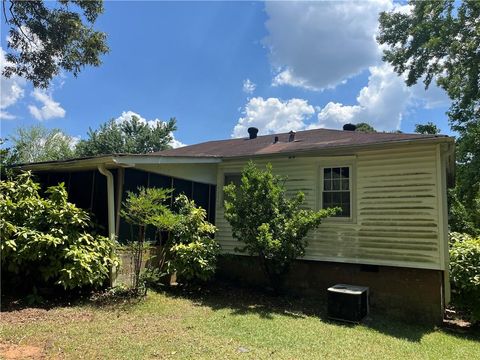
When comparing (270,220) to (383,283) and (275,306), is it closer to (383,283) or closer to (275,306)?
(275,306)

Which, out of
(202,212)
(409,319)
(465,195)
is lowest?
(409,319)

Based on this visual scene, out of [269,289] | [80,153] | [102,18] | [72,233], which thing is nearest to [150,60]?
[102,18]

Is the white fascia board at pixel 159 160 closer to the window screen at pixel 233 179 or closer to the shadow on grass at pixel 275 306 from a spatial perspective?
the window screen at pixel 233 179

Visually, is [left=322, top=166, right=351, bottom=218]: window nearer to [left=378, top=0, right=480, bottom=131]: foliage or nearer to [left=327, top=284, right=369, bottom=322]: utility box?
[left=327, top=284, right=369, bottom=322]: utility box

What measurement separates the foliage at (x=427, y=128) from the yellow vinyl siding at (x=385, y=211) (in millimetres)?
15805

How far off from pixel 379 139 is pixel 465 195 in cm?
1174

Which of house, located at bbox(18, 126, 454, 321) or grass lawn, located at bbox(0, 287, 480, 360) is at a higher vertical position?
house, located at bbox(18, 126, 454, 321)

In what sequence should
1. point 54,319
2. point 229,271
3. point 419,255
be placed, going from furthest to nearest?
point 229,271
point 419,255
point 54,319

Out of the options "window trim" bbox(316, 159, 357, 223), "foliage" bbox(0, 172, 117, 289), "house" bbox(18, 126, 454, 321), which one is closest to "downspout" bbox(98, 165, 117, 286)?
"house" bbox(18, 126, 454, 321)

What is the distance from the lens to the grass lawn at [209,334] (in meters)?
4.80

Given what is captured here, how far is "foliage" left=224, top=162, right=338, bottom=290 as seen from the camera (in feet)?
26.7

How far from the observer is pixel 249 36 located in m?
12.5

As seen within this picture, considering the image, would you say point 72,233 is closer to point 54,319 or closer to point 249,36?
point 54,319

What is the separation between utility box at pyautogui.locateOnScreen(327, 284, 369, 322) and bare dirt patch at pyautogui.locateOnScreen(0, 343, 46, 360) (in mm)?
5225
